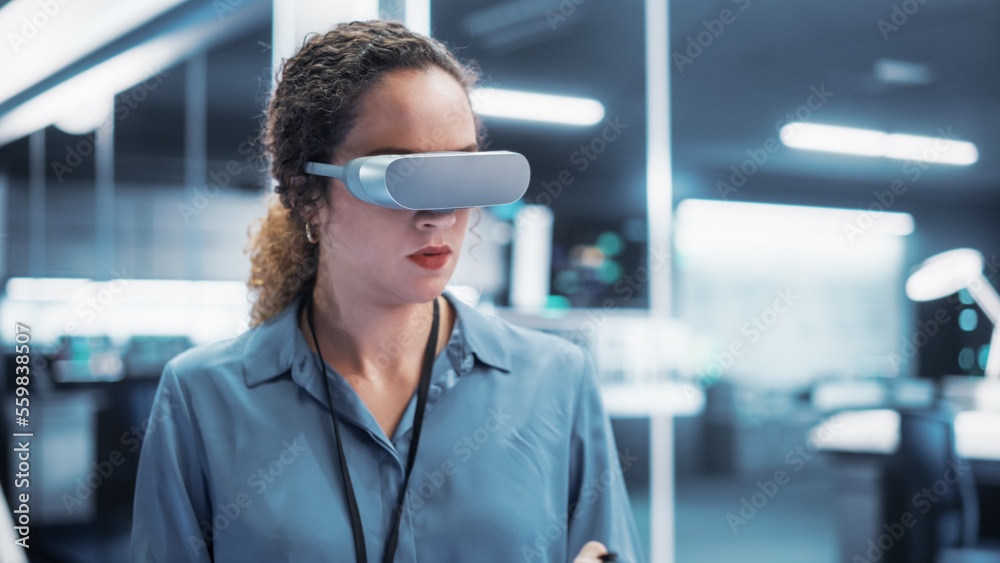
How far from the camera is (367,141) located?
1027 mm

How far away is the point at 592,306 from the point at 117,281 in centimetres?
255

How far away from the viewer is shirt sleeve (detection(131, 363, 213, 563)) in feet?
3.34

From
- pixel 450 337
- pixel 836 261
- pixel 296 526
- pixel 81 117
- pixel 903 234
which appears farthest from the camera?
pixel 81 117

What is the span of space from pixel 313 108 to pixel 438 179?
28 cm

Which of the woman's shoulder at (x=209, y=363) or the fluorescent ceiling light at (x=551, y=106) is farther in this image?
the fluorescent ceiling light at (x=551, y=106)

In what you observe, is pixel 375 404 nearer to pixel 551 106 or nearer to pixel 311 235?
pixel 311 235

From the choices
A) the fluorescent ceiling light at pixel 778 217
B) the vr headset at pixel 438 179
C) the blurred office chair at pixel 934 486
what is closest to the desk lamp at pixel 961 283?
the fluorescent ceiling light at pixel 778 217

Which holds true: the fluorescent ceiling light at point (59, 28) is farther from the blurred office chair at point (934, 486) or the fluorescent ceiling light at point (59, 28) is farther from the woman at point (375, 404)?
the blurred office chair at point (934, 486)

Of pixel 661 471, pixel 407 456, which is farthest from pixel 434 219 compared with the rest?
pixel 661 471

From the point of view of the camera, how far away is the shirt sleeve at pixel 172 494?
3.34 ft

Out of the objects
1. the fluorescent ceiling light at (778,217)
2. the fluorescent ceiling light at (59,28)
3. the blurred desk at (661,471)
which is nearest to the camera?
the fluorescent ceiling light at (59,28)

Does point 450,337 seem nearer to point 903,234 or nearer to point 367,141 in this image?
point 367,141

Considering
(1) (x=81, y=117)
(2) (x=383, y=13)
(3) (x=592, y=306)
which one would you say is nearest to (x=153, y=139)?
(1) (x=81, y=117)

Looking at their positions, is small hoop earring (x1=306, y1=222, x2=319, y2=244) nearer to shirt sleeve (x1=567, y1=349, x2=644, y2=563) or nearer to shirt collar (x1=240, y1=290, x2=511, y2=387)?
shirt collar (x1=240, y1=290, x2=511, y2=387)
